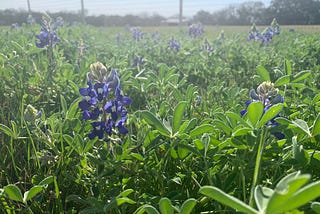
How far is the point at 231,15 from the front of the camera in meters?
16.5

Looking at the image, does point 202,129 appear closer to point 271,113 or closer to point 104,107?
point 271,113

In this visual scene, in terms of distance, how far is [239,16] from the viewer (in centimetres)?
1567

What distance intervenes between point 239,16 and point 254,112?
15391mm

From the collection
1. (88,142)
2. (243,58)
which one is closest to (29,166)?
(88,142)

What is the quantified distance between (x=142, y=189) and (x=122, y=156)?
12 cm

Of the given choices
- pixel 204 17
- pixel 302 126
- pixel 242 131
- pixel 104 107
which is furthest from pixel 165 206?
pixel 204 17

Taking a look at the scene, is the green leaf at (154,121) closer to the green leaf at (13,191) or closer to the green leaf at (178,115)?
the green leaf at (178,115)

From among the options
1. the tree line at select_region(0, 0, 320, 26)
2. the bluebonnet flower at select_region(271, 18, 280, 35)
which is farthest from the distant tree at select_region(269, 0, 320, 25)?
the bluebonnet flower at select_region(271, 18, 280, 35)

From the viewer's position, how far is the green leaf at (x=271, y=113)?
0.92 meters

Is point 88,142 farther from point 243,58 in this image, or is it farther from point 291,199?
point 243,58

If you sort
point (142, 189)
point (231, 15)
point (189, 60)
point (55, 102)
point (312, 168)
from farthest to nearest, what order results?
point (231, 15) → point (189, 60) → point (55, 102) → point (142, 189) → point (312, 168)

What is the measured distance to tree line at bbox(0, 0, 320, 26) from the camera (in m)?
13.0

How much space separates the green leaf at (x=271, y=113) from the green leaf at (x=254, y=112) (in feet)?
0.05

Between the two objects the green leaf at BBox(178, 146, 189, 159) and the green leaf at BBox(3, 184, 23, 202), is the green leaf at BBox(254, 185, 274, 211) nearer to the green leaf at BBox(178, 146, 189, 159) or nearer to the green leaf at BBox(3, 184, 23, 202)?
the green leaf at BBox(178, 146, 189, 159)
